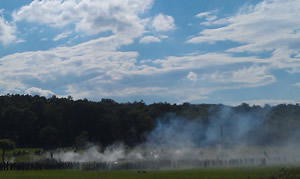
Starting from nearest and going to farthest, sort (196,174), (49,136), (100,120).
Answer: (196,174) < (49,136) < (100,120)

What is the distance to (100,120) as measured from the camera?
362ft

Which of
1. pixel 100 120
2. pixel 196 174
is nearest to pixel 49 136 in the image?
pixel 100 120

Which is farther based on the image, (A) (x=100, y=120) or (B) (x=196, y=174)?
(A) (x=100, y=120)

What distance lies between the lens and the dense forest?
8394cm

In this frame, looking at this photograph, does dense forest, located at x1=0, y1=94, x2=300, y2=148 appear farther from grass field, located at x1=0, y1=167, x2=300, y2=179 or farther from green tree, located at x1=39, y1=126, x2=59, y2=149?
grass field, located at x1=0, y1=167, x2=300, y2=179

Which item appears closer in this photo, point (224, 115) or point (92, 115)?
point (224, 115)

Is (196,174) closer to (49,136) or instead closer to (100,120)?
(49,136)

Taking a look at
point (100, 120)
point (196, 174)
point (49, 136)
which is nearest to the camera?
point (196, 174)

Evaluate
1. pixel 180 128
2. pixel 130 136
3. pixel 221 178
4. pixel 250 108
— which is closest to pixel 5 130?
pixel 130 136

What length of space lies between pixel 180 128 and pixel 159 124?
30.8 feet

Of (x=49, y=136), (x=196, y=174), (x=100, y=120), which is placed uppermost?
(x=100, y=120)

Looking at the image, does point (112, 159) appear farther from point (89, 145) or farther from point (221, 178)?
point (221, 178)

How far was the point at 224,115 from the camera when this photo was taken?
296 ft

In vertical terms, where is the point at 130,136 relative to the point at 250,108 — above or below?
below
